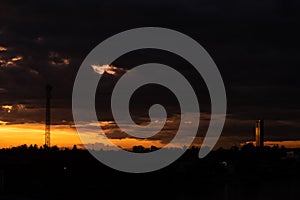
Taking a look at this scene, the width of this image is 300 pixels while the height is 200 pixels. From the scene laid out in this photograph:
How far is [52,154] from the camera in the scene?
577ft

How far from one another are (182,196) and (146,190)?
17.5m

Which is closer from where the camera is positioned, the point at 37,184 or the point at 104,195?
the point at 37,184

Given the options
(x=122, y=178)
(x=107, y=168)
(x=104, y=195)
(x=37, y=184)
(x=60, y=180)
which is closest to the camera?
(x=37, y=184)

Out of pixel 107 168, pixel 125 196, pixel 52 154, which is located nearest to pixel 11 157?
pixel 52 154

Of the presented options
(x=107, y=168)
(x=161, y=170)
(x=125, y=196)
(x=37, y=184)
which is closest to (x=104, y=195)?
(x=125, y=196)

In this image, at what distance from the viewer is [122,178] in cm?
16325

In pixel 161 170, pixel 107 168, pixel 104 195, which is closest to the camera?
pixel 104 195

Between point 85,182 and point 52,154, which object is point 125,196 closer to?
point 85,182

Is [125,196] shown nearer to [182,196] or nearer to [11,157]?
[182,196]

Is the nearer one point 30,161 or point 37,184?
point 37,184

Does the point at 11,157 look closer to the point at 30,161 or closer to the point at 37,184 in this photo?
the point at 30,161

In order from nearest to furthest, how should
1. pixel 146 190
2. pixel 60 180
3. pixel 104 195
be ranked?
pixel 104 195, pixel 60 180, pixel 146 190

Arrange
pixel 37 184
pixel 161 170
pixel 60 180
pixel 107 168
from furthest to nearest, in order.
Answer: pixel 161 170 < pixel 107 168 < pixel 60 180 < pixel 37 184

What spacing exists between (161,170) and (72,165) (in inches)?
1486
